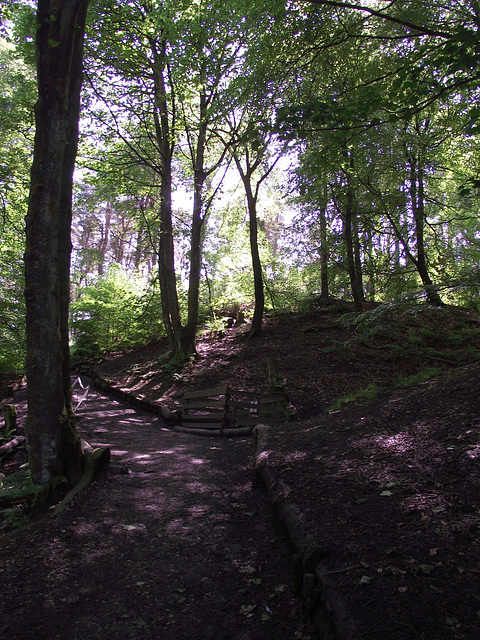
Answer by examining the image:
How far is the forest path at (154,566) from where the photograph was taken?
265 centimetres

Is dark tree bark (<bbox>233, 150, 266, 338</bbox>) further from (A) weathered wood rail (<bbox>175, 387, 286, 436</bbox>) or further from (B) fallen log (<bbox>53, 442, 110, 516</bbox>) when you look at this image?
(B) fallen log (<bbox>53, 442, 110, 516</bbox>)

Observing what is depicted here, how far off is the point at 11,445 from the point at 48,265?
4.35m

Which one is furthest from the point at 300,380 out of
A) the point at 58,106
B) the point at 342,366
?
the point at 58,106

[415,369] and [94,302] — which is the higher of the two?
[94,302]

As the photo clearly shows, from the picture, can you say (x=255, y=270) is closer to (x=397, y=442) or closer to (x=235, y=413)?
(x=235, y=413)

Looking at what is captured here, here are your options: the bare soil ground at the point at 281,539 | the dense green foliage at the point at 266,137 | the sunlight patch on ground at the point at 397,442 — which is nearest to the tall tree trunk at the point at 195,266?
the dense green foliage at the point at 266,137

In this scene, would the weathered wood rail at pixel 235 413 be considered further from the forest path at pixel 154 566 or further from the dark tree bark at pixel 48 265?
the dark tree bark at pixel 48 265

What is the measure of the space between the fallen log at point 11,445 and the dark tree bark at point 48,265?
305 cm

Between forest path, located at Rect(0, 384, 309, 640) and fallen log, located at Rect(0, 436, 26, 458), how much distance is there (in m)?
2.96

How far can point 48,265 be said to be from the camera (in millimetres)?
4648

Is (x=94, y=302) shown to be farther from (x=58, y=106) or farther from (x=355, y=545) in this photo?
(x=355, y=545)

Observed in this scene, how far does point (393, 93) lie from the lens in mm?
4512

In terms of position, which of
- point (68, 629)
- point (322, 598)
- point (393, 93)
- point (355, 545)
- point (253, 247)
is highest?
point (253, 247)

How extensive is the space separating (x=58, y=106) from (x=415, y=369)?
1006cm
